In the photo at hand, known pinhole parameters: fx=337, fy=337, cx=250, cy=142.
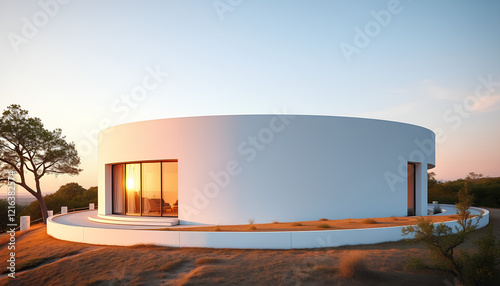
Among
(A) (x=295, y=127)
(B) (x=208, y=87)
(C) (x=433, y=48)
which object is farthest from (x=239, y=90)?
(C) (x=433, y=48)

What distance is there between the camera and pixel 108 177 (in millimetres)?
14898

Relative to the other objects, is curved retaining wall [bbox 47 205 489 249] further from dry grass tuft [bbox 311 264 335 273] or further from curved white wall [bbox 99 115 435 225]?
curved white wall [bbox 99 115 435 225]

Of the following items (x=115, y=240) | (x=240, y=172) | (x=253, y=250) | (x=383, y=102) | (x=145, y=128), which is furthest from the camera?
(x=383, y=102)

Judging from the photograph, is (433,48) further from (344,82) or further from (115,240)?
(115,240)

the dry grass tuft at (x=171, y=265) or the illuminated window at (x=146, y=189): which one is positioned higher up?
the illuminated window at (x=146, y=189)

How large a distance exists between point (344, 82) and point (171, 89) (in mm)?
7592

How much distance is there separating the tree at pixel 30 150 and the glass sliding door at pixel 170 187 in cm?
1060

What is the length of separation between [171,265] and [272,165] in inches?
218

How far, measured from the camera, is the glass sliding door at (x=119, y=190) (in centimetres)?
1470

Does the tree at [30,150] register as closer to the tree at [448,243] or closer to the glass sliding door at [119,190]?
the glass sliding door at [119,190]

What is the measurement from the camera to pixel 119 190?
14.8 m

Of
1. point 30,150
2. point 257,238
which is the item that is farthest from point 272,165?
point 30,150

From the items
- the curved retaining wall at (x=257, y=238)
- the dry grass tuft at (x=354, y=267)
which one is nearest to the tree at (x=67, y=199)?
the curved retaining wall at (x=257, y=238)

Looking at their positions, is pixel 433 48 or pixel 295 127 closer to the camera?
pixel 295 127
